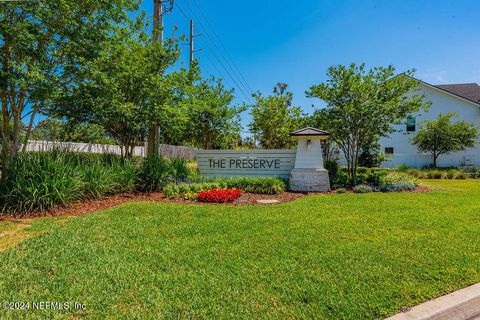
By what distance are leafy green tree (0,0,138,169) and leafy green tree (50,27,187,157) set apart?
0.59 m

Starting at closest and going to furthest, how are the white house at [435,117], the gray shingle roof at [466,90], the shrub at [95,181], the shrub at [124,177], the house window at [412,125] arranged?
the shrub at [95,181]
the shrub at [124,177]
the white house at [435,117]
the gray shingle roof at [466,90]
the house window at [412,125]

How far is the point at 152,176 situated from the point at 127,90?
9.49 ft

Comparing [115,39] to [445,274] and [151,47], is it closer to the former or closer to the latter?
[151,47]

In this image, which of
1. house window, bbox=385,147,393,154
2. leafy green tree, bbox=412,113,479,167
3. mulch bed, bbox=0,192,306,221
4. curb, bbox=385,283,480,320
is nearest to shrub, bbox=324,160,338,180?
mulch bed, bbox=0,192,306,221

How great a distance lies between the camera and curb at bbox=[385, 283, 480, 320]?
2.30 m

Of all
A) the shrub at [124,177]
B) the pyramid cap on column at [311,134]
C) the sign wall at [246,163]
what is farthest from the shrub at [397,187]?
the shrub at [124,177]

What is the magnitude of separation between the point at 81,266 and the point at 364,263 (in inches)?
132

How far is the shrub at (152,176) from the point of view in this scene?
855cm

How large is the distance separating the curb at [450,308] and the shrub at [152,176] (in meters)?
7.55

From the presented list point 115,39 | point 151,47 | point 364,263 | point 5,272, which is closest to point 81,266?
point 5,272

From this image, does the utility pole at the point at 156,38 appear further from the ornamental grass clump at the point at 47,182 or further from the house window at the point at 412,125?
the house window at the point at 412,125

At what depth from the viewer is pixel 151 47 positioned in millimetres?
8492

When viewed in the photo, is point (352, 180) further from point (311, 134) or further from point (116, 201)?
point (116, 201)

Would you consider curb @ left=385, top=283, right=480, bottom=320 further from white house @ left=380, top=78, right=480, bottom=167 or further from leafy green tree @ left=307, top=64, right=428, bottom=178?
white house @ left=380, top=78, right=480, bottom=167
